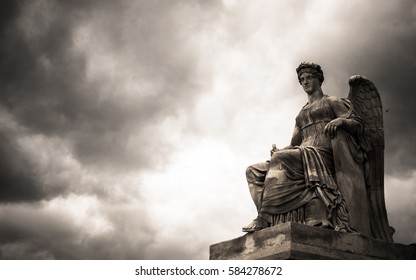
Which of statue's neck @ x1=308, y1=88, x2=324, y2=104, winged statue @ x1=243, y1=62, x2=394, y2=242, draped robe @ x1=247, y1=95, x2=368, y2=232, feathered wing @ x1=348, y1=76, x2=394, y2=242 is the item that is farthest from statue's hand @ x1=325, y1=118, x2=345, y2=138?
statue's neck @ x1=308, y1=88, x2=324, y2=104

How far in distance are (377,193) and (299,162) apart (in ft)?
5.49

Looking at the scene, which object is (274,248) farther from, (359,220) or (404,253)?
(404,253)

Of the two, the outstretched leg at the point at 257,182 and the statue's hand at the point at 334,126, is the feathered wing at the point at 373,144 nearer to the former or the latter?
the statue's hand at the point at 334,126

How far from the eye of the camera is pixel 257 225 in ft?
40.2

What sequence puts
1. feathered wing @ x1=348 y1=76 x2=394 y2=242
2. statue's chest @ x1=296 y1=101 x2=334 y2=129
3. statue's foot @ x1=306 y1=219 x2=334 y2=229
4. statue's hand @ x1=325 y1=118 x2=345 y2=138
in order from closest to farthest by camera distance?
statue's foot @ x1=306 y1=219 x2=334 y2=229
statue's hand @ x1=325 y1=118 x2=345 y2=138
feathered wing @ x1=348 y1=76 x2=394 y2=242
statue's chest @ x1=296 y1=101 x2=334 y2=129

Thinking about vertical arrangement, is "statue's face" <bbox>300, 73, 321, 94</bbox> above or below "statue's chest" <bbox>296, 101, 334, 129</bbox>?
above

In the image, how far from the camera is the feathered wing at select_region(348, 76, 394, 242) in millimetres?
13023

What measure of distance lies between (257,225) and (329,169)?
1.67 meters

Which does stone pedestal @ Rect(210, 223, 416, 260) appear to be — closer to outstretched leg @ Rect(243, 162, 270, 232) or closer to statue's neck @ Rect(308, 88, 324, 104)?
outstretched leg @ Rect(243, 162, 270, 232)

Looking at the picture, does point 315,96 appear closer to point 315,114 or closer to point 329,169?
point 315,114

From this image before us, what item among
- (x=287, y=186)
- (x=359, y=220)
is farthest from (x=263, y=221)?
(x=359, y=220)

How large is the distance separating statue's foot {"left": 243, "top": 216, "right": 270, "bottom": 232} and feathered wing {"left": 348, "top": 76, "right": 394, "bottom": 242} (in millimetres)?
2031

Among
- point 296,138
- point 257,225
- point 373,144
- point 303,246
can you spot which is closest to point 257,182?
point 257,225
